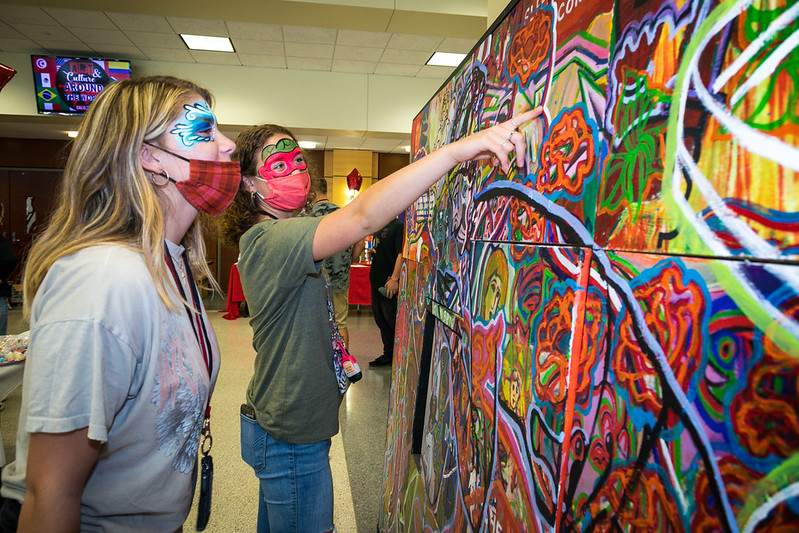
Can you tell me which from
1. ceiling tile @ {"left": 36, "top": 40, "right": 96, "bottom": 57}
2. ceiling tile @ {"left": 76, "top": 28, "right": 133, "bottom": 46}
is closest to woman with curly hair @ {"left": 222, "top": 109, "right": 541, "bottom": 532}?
ceiling tile @ {"left": 76, "top": 28, "right": 133, "bottom": 46}

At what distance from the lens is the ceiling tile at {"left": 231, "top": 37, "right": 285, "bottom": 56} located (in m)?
5.59

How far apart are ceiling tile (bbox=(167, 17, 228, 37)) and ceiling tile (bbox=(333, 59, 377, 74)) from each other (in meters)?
1.48

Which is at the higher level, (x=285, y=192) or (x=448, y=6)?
(x=448, y=6)

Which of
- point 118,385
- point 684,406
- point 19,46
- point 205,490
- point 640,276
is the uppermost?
point 19,46

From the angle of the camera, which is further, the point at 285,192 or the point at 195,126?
the point at 285,192

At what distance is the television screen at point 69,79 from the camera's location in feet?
19.2

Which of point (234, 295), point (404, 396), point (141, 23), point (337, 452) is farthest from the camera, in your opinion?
point (234, 295)

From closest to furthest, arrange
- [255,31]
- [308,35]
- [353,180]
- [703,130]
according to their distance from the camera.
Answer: [703,130], [255,31], [308,35], [353,180]

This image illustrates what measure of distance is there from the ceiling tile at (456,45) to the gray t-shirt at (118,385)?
5.15 m

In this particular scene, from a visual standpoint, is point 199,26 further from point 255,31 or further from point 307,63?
A: point 307,63

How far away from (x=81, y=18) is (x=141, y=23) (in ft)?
1.78

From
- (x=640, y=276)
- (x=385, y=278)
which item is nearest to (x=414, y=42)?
(x=385, y=278)

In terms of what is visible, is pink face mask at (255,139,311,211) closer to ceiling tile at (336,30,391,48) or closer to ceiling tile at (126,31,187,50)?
ceiling tile at (336,30,391,48)

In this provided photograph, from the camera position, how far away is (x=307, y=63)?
6324 millimetres
